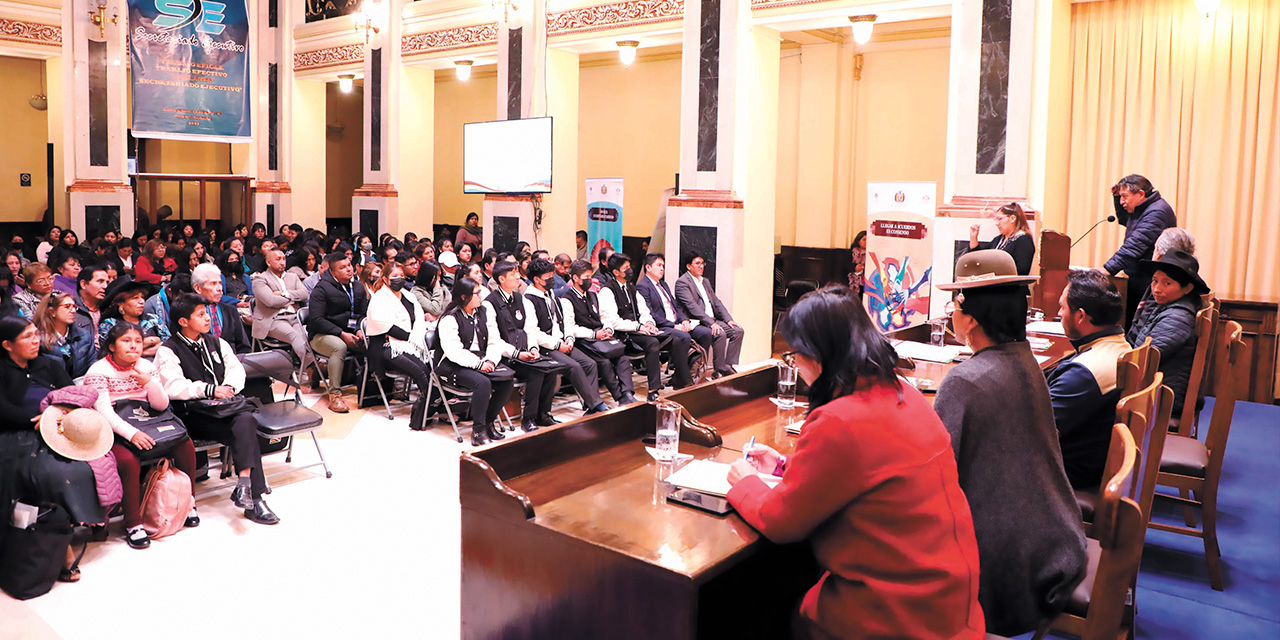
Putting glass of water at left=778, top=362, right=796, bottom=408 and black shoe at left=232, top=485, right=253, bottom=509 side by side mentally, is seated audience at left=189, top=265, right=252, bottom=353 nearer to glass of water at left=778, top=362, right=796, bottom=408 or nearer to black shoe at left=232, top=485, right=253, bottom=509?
black shoe at left=232, top=485, right=253, bottom=509

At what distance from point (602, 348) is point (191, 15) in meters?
9.00

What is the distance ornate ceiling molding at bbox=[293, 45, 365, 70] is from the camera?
12633 millimetres

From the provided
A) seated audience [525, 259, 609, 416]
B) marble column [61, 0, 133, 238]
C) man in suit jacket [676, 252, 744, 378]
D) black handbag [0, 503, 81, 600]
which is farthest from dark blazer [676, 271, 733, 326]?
marble column [61, 0, 133, 238]

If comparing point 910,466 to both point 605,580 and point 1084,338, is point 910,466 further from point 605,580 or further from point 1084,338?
point 1084,338

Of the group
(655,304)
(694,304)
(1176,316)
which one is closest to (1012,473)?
(1176,316)

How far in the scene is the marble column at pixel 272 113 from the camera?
13.6 m

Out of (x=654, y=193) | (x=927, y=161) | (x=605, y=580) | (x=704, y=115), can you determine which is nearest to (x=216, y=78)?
(x=654, y=193)

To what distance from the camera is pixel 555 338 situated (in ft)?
21.9

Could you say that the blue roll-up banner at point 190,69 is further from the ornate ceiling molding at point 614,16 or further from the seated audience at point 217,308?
the seated audience at point 217,308

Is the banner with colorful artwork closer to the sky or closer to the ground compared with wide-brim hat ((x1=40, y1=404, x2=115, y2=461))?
closer to the sky

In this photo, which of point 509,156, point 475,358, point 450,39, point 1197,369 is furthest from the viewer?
point 450,39

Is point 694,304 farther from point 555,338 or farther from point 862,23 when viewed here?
point 862,23

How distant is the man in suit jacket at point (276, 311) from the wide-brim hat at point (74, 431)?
3292 millimetres

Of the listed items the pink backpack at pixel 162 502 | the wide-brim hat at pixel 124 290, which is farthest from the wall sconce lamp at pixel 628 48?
the pink backpack at pixel 162 502
